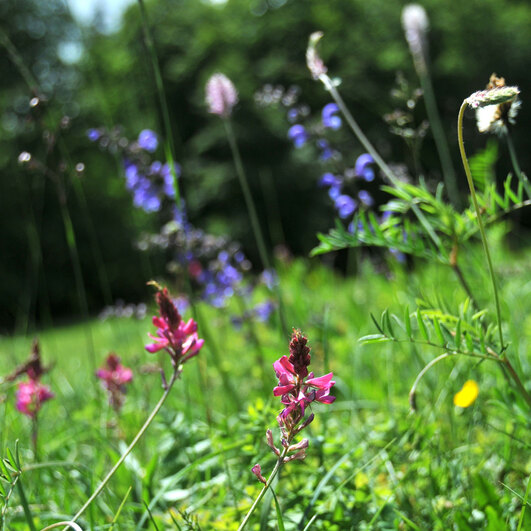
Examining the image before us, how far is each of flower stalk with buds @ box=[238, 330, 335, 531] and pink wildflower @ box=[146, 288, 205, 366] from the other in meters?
0.17

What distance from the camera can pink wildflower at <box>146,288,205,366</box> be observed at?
931mm

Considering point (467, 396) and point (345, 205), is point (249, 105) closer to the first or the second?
point (345, 205)

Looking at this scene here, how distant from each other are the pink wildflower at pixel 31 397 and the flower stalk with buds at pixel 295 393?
0.84 meters

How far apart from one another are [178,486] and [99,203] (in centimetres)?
1417

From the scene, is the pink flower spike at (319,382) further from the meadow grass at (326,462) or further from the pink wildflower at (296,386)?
the meadow grass at (326,462)

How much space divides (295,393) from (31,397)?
94 cm

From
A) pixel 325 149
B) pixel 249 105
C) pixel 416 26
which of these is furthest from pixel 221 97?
pixel 249 105

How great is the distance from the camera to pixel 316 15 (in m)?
12.5

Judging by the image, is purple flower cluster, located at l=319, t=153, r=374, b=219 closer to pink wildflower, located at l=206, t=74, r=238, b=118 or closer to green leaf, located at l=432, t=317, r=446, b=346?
pink wildflower, located at l=206, t=74, r=238, b=118

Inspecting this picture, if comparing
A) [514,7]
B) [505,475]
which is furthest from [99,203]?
[505,475]

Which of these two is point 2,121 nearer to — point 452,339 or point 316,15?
point 316,15

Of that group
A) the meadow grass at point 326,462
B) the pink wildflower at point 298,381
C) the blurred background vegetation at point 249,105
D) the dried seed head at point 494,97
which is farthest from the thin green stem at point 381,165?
the blurred background vegetation at point 249,105

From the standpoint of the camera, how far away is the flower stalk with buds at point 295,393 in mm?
803

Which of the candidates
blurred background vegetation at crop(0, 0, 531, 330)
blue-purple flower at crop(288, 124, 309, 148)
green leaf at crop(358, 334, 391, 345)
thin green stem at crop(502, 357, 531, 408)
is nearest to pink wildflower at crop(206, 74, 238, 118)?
blue-purple flower at crop(288, 124, 309, 148)
